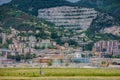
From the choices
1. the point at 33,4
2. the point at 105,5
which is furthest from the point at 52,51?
the point at 33,4

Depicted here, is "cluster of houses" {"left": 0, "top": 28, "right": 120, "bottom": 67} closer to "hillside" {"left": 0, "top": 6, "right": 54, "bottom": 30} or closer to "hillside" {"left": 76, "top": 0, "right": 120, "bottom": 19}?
"hillside" {"left": 0, "top": 6, "right": 54, "bottom": 30}

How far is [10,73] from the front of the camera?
29953mm

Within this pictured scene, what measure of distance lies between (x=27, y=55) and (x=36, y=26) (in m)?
6.10

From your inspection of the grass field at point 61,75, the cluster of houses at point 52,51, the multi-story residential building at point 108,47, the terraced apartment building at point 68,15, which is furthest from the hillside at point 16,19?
the grass field at point 61,75

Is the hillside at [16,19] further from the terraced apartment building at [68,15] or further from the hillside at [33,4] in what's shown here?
the terraced apartment building at [68,15]

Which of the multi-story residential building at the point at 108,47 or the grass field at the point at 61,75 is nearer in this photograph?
the grass field at the point at 61,75

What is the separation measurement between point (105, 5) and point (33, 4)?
5.02 m

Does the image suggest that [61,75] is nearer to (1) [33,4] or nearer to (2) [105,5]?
(2) [105,5]

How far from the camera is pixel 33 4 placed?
173 ft

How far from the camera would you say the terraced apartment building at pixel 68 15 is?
5244cm

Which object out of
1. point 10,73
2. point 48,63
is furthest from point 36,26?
point 10,73

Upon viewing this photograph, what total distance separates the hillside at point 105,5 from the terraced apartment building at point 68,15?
0.50 m

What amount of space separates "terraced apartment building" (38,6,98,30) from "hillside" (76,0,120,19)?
0.50m

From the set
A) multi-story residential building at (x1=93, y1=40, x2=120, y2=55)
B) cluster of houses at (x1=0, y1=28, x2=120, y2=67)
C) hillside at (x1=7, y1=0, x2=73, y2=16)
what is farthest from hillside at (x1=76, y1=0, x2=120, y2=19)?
multi-story residential building at (x1=93, y1=40, x2=120, y2=55)
